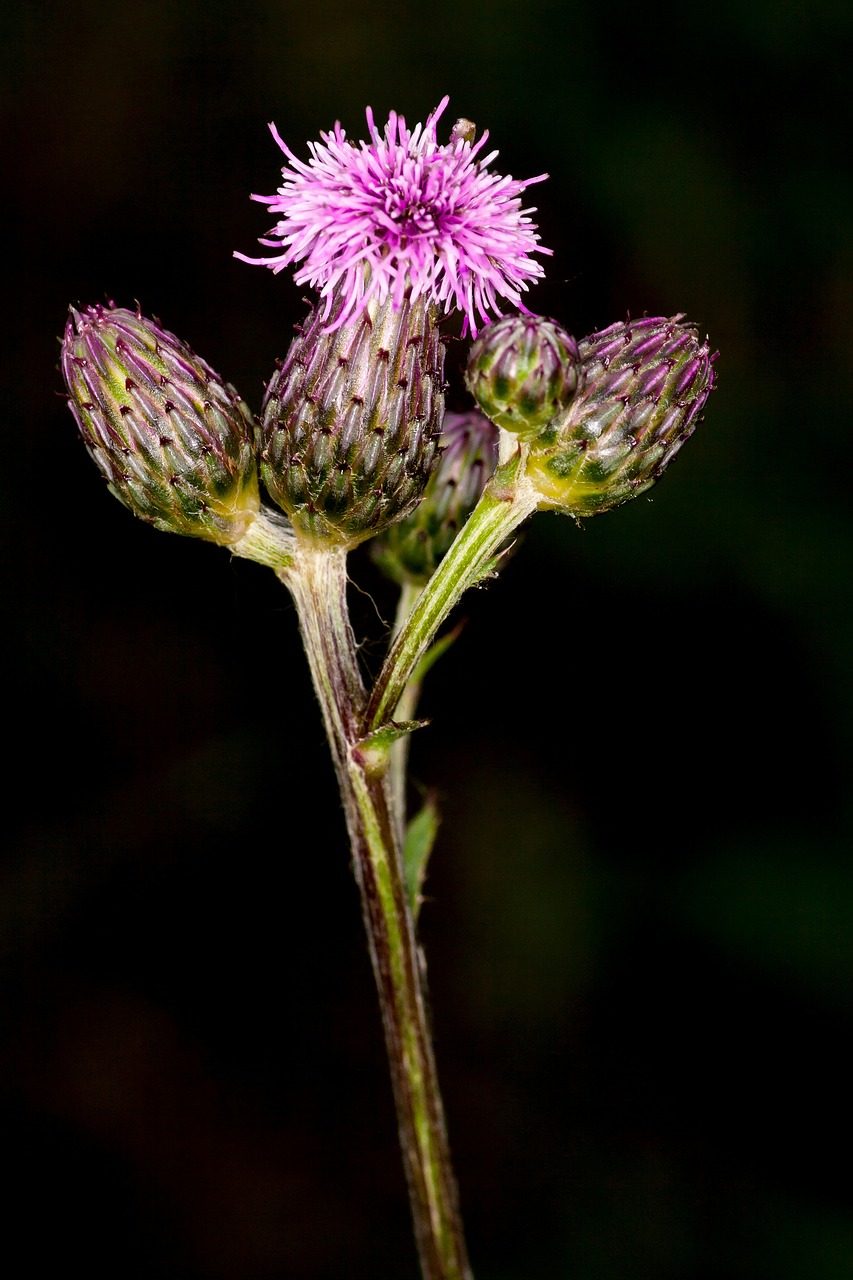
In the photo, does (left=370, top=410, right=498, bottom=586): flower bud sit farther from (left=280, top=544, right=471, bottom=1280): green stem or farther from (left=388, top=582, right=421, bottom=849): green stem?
(left=280, top=544, right=471, bottom=1280): green stem

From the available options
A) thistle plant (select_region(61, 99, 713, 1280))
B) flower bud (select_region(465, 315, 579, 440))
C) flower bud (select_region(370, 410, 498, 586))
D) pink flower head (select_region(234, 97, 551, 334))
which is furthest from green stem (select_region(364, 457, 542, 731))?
flower bud (select_region(370, 410, 498, 586))

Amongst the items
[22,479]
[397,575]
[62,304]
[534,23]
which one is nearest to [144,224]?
[62,304]

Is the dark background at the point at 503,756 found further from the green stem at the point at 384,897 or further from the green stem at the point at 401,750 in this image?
the green stem at the point at 384,897

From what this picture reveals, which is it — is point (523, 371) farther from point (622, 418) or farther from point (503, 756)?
point (503, 756)

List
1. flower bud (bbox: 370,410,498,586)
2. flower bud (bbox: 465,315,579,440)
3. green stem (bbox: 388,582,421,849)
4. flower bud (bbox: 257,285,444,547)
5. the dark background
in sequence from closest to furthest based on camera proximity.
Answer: flower bud (bbox: 465,315,579,440) → flower bud (bbox: 257,285,444,547) → green stem (bbox: 388,582,421,849) → flower bud (bbox: 370,410,498,586) → the dark background

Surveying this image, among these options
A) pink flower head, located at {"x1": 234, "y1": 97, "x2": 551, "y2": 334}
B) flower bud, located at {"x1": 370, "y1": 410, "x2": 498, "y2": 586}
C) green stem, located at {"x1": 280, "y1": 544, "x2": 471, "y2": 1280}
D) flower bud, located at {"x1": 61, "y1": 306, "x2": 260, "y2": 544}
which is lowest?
green stem, located at {"x1": 280, "y1": 544, "x2": 471, "y2": 1280}
